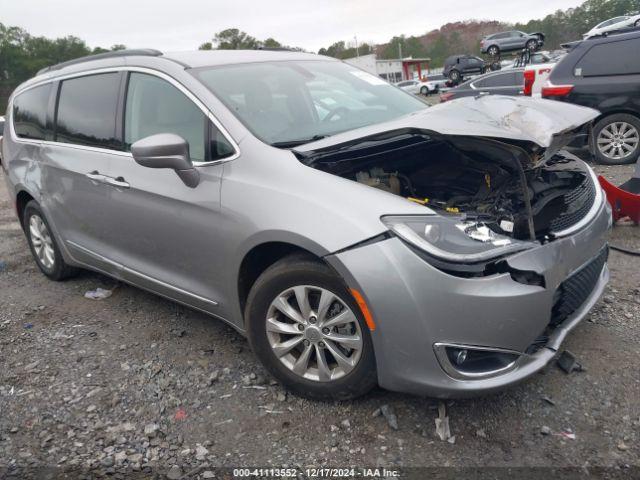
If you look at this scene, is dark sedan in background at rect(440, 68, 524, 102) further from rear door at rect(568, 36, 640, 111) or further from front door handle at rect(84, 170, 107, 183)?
front door handle at rect(84, 170, 107, 183)

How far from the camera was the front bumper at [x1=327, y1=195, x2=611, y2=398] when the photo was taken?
84.3 inches

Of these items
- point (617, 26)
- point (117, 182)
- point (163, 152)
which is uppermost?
point (617, 26)

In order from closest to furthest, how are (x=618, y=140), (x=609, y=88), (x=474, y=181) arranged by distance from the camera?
(x=474, y=181) < (x=609, y=88) < (x=618, y=140)

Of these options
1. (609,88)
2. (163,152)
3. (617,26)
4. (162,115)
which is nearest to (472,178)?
(163,152)

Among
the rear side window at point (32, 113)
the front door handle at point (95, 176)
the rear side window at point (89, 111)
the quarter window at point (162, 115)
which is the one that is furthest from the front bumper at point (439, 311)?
the rear side window at point (32, 113)

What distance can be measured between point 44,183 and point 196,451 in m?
2.69

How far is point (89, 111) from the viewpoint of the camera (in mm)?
3701

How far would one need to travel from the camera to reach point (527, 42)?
27.0m

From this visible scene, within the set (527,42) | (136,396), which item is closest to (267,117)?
(136,396)

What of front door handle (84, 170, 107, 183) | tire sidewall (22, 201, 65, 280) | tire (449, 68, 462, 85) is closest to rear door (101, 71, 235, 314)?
front door handle (84, 170, 107, 183)

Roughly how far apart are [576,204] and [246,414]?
6.53 feet

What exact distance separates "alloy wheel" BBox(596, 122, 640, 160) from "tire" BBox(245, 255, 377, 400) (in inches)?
261

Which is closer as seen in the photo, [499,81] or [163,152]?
[163,152]

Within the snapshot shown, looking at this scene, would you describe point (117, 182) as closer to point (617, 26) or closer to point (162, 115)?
point (162, 115)
